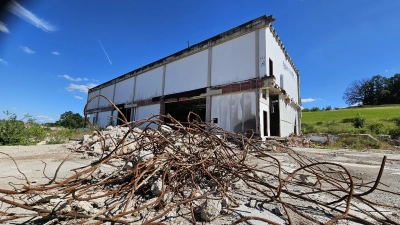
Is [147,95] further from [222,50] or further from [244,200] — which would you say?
→ [244,200]

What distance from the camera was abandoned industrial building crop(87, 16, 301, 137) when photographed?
351 inches

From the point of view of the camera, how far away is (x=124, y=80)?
18.3 m

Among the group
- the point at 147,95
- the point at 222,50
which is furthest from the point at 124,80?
the point at 222,50

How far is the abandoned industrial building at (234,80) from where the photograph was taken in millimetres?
8922

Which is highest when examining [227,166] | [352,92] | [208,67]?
[352,92]

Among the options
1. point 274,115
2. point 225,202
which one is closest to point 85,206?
point 225,202

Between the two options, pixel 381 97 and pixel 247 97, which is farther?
pixel 381 97

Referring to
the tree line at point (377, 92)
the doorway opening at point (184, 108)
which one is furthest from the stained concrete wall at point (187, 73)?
the tree line at point (377, 92)

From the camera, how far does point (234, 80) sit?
9.78 m

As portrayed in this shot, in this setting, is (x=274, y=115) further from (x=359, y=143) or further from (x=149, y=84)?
(x=149, y=84)

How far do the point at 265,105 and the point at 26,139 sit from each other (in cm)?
1248

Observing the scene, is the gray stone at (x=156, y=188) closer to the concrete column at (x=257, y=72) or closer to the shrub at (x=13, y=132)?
the concrete column at (x=257, y=72)

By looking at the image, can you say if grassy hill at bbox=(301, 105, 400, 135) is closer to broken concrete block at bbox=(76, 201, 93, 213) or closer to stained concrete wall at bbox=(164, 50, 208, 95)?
stained concrete wall at bbox=(164, 50, 208, 95)

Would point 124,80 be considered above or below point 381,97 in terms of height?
below
